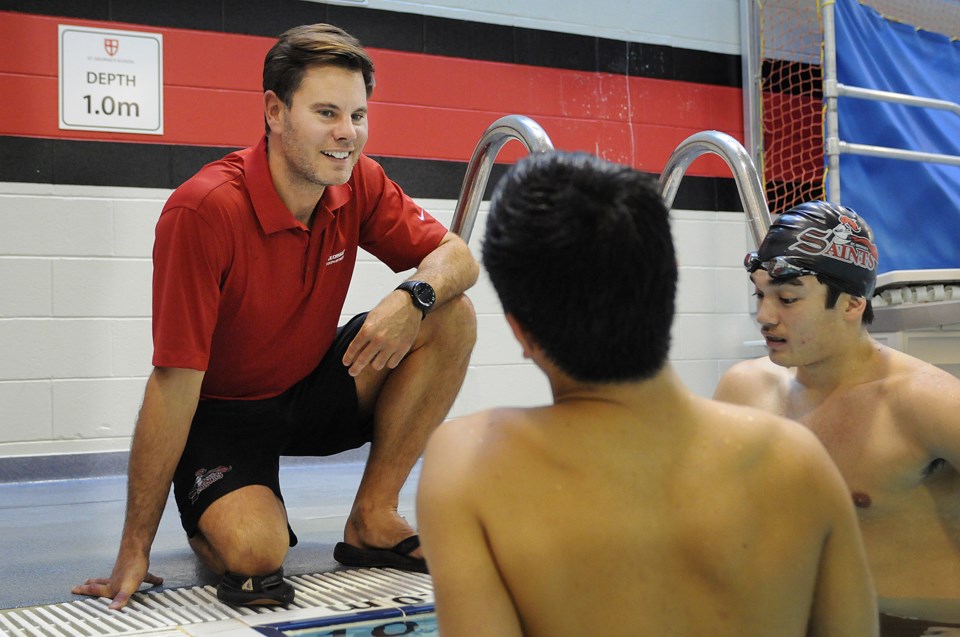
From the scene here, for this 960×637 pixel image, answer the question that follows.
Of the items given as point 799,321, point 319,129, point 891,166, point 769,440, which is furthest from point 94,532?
point 891,166

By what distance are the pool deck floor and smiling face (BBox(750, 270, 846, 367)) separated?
1.19 meters

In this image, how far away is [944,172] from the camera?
5.77m

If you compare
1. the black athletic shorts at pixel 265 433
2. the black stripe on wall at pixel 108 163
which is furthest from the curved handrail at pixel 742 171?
the black stripe on wall at pixel 108 163

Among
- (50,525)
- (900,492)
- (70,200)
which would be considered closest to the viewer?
(900,492)

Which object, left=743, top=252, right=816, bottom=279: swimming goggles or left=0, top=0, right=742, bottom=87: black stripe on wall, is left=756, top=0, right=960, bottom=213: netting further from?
left=743, top=252, right=816, bottom=279: swimming goggles

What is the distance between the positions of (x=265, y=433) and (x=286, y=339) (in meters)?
0.24

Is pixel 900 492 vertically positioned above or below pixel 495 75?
below

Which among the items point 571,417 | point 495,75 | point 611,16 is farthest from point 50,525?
point 611,16

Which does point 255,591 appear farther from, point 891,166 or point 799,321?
point 891,166

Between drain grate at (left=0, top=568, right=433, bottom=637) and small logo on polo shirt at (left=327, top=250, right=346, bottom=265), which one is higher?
small logo on polo shirt at (left=327, top=250, right=346, bottom=265)

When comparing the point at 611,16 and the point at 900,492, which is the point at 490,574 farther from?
the point at 611,16

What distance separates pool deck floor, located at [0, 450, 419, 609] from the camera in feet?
7.75

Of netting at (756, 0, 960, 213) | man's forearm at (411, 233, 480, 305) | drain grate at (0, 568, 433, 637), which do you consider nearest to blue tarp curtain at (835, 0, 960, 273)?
netting at (756, 0, 960, 213)

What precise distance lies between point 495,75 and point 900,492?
160 inches
